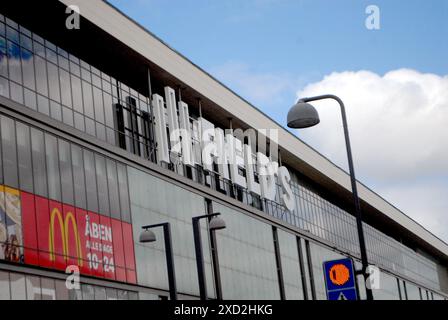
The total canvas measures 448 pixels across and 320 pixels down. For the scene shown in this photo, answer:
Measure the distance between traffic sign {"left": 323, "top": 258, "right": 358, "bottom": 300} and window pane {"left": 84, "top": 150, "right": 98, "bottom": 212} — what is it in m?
21.5

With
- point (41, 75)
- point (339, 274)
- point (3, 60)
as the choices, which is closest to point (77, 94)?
point (41, 75)

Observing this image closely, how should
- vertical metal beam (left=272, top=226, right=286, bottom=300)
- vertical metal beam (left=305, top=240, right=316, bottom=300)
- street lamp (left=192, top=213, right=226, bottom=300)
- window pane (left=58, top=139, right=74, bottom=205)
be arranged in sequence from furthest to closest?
vertical metal beam (left=305, top=240, right=316, bottom=300) → vertical metal beam (left=272, top=226, right=286, bottom=300) → window pane (left=58, top=139, right=74, bottom=205) → street lamp (left=192, top=213, right=226, bottom=300)

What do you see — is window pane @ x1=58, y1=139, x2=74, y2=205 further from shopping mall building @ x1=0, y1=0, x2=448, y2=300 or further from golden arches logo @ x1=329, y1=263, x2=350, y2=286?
golden arches logo @ x1=329, y1=263, x2=350, y2=286

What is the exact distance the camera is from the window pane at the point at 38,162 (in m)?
36.0

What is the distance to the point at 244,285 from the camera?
5394 cm

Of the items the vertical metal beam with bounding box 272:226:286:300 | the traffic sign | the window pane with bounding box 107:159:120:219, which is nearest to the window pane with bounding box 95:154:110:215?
the window pane with bounding box 107:159:120:219

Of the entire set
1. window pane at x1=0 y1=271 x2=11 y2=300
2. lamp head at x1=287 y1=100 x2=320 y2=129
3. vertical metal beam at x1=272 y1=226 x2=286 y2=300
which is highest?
vertical metal beam at x1=272 y1=226 x2=286 y2=300

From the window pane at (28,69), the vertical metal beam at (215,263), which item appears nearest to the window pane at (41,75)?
the window pane at (28,69)

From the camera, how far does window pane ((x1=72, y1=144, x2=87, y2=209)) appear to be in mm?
38781

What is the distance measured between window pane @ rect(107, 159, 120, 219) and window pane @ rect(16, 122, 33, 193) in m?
6.21

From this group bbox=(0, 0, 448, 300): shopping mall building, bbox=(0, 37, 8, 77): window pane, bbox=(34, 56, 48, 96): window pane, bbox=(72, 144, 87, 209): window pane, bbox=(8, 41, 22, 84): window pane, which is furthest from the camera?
bbox=(72, 144, 87, 209): window pane

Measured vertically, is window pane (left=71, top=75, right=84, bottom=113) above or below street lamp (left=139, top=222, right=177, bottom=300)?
above

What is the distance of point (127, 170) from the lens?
143 feet

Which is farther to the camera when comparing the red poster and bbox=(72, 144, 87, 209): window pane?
bbox=(72, 144, 87, 209): window pane
